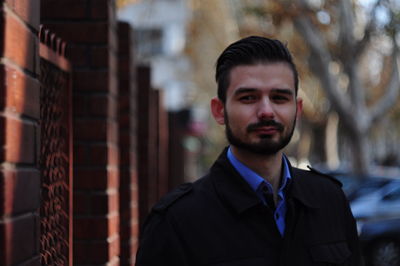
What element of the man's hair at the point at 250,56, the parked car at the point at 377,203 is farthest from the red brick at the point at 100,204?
the parked car at the point at 377,203

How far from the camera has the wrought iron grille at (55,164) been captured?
8.97 feet

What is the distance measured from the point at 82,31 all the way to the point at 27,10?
147 cm

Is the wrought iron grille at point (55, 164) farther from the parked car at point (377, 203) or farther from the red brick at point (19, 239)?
the parked car at point (377, 203)

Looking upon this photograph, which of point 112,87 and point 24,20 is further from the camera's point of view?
point 112,87

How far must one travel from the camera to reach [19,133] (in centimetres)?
185

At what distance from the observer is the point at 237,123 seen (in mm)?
2238

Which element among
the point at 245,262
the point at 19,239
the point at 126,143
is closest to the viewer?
the point at 19,239

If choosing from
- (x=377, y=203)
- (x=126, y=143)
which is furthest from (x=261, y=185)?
(x=377, y=203)

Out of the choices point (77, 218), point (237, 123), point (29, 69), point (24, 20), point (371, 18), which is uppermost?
point (371, 18)

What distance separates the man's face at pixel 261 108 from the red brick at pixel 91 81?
126 cm

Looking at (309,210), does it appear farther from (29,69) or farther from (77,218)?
(77,218)

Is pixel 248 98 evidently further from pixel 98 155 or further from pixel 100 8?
pixel 100 8

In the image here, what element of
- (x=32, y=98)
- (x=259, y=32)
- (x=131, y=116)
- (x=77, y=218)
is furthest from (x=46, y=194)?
(x=259, y=32)

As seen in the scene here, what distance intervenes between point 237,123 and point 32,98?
668 millimetres
